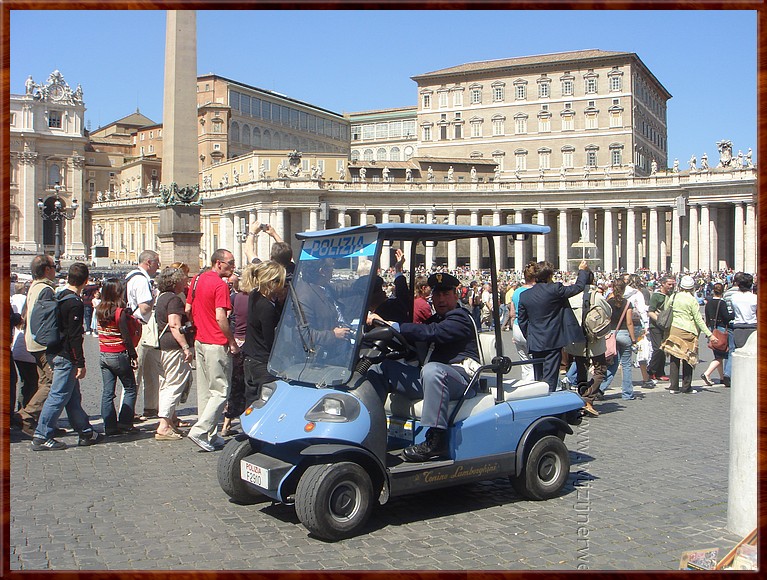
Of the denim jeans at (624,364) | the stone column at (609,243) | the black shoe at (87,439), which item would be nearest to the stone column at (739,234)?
the stone column at (609,243)

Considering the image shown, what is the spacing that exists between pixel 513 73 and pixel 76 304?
77.3 metres

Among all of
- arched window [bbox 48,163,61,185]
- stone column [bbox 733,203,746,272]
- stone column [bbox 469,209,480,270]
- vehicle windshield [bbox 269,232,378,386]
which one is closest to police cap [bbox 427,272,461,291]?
vehicle windshield [bbox 269,232,378,386]

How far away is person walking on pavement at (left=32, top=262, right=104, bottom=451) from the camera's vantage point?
26.5 ft

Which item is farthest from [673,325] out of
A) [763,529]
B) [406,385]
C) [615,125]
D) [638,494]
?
[615,125]

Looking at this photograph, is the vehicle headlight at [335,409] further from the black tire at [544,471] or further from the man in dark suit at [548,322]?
the man in dark suit at [548,322]

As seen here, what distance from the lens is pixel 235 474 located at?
601 cm

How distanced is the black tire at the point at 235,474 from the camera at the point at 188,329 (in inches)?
109

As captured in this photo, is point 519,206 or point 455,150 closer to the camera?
point 519,206

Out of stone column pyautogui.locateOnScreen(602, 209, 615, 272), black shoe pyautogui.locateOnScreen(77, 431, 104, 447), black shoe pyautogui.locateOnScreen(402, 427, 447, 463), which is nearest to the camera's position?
black shoe pyautogui.locateOnScreen(402, 427, 447, 463)

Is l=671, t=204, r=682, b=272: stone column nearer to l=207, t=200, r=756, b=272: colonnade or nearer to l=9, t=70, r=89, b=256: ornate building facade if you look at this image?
l=207, t=200, r=756, b=272: colonnade

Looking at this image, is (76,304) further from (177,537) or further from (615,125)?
(615,125)

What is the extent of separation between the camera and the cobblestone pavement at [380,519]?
492 centimetres

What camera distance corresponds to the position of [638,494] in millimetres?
6445

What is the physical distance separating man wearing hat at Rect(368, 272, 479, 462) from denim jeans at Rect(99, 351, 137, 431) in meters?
4.17
